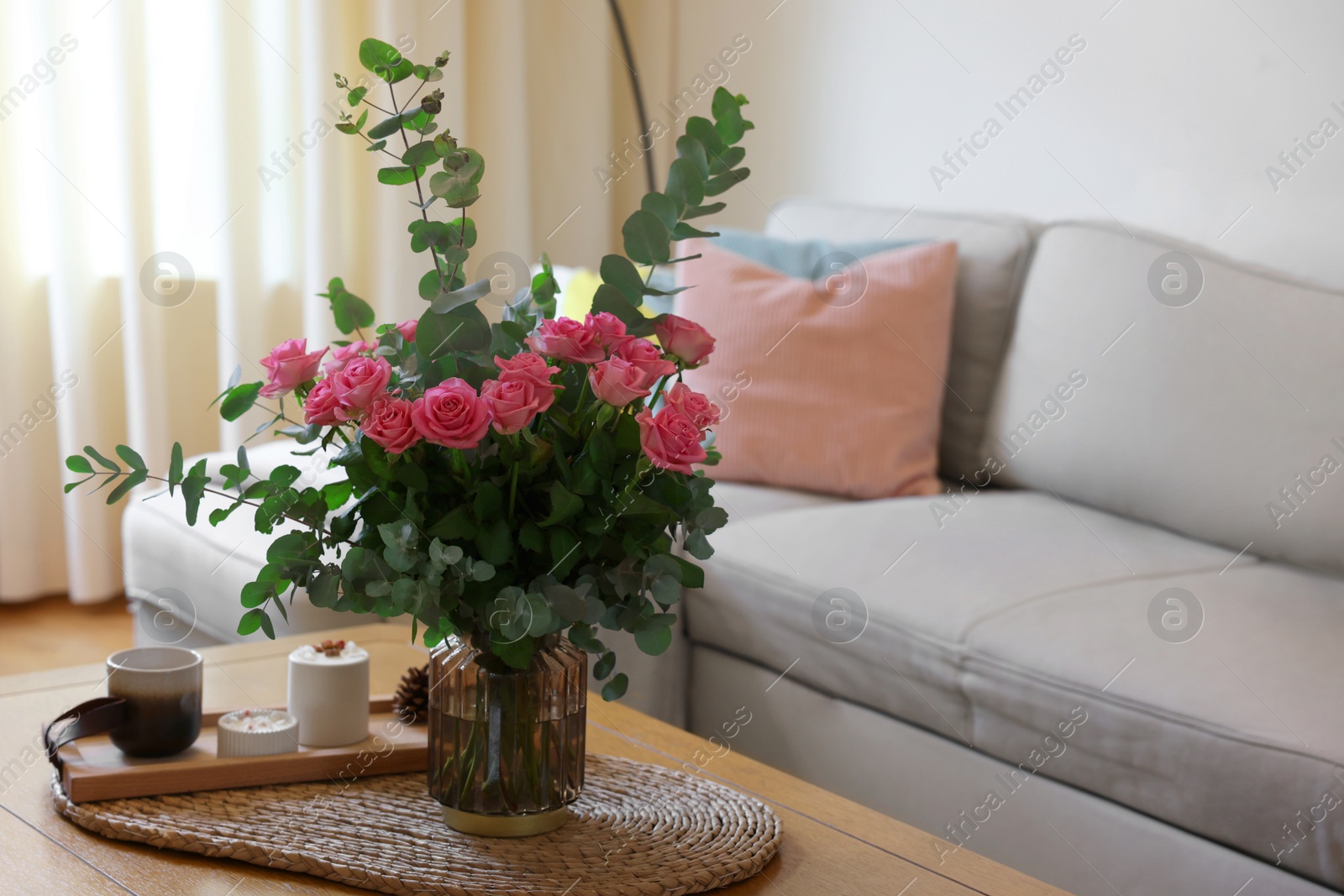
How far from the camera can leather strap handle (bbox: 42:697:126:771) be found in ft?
3.18

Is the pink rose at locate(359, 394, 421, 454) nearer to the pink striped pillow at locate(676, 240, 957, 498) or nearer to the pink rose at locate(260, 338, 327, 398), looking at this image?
the pink rose at locate(260, 338, 327, 398)

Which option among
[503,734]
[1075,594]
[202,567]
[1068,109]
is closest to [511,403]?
[503,734]

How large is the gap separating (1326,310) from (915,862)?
1.12 meters

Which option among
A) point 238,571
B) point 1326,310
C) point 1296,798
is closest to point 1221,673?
point 1296,798

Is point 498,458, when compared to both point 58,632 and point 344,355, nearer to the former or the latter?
point 344,355

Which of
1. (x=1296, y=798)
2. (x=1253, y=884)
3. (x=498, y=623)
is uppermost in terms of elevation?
(x=498, y=623)

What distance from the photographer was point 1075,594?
150 centimetres

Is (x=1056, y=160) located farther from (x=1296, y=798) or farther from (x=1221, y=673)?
(x=1296, y=798)

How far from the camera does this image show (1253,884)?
1188 millimetres

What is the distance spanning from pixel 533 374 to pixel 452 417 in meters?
0.06

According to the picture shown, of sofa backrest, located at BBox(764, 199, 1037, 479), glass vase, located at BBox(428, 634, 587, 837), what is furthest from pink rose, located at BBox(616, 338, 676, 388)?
sofa backrest, located at BBox(764, 199, 1037, 479)

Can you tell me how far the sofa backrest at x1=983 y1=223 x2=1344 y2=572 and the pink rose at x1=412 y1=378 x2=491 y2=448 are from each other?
4.18 ft

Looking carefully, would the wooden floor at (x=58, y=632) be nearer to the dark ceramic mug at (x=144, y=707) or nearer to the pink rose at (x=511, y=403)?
the dark ceramic mug at (x=144, y=707)

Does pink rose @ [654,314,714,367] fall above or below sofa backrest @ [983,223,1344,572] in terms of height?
above
